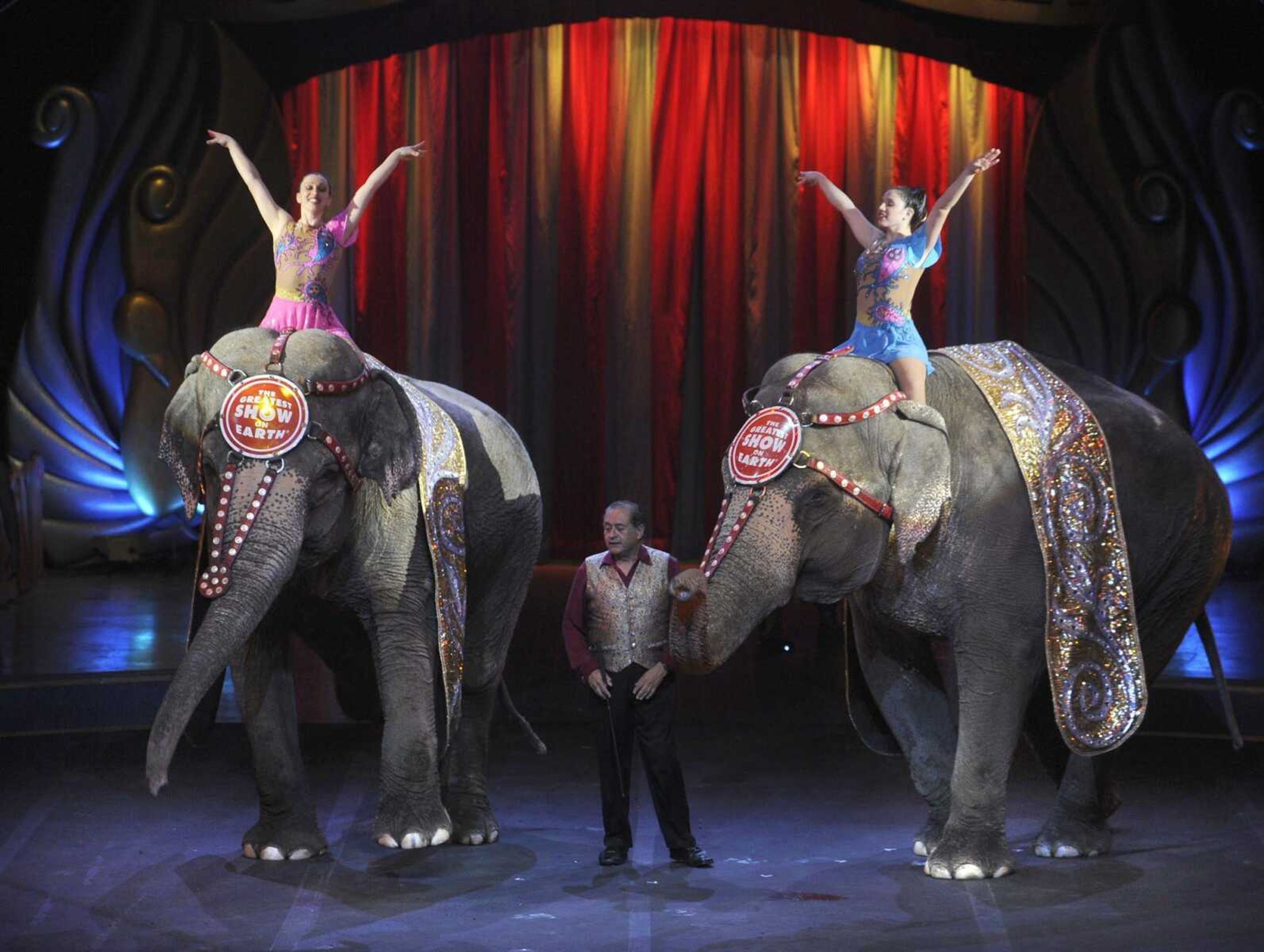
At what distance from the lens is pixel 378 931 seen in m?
3.80

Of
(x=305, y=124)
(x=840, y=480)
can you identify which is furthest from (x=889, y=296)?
(x=305, y=124)

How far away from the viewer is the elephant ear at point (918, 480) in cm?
424

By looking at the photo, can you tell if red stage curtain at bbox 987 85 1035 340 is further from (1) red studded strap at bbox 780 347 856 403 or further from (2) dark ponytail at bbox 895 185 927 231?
(1) red studded strap at bbox 780 347 856 403

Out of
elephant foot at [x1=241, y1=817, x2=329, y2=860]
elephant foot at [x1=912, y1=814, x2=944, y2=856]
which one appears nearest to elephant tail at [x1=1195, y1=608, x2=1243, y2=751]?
elephant foot at [x1=912, y1=814, x2=944, y2=856]

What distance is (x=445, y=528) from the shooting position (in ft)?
15.3

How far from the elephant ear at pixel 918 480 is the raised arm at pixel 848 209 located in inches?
27.5

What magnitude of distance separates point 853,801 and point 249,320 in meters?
6.74

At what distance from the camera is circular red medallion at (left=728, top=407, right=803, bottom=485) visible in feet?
13.6

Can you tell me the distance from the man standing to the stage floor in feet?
0.37

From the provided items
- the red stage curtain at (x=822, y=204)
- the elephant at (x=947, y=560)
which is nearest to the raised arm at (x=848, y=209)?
the elephant at (x=947, y=560)

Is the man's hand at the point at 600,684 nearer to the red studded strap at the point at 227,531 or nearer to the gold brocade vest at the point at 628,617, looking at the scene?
the gold brocade vest at the point at 628,617

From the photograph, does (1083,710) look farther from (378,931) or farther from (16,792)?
(16,792)

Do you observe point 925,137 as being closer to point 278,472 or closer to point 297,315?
point 297,315

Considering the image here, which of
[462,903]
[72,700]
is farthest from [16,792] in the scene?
[462,903]
